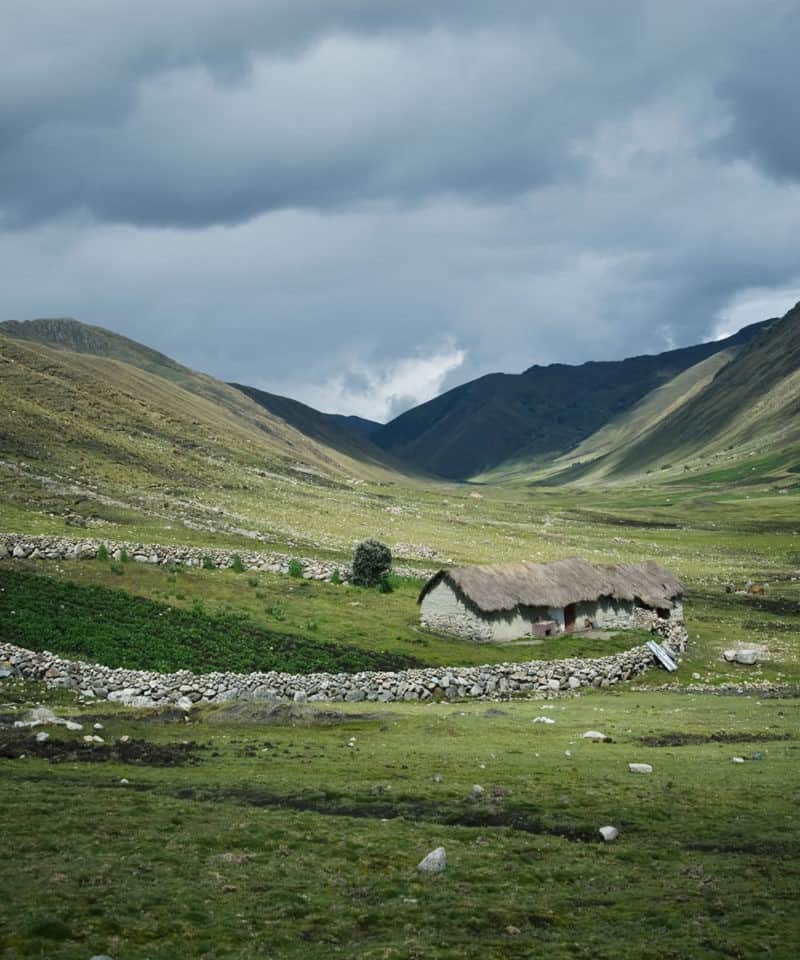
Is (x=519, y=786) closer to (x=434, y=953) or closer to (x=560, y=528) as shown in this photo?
(x=434, y=953)

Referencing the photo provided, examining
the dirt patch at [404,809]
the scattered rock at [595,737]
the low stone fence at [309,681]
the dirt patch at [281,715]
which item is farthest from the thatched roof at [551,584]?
the dirt patch at [404,809]

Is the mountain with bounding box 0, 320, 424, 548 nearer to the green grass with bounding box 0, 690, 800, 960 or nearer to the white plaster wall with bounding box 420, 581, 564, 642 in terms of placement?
the white plaster wall with bounding box 420, 581, 564, 642

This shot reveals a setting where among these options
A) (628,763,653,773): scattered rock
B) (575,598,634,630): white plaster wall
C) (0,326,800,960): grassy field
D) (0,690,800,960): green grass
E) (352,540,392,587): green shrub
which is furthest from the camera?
(352,540,392,587): green shrub

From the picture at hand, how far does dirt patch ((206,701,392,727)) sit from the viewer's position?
1502 inches

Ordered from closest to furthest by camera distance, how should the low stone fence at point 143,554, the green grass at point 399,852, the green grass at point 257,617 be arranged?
the green grass at point 399,852 < the green grass at point 257,617 < the low stone fence at point 143,554

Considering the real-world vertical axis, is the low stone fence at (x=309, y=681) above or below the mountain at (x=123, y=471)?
below

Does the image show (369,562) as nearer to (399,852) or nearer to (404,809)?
(404,809)

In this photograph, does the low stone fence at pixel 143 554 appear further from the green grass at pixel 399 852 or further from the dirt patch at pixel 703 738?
the dirt patch at pixel 703 738

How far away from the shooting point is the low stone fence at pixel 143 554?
63.3 metres

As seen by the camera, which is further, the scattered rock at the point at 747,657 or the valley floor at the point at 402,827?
the scattered rock at the point at 747,657

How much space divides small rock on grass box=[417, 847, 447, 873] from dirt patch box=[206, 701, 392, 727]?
18.8 meters

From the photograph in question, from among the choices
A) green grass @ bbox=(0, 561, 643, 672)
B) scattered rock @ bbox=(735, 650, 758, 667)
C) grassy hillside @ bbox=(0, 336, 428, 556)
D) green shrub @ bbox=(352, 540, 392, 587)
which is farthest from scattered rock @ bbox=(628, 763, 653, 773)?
grassy hillside @ bbox=(0, 336, 428, 556)

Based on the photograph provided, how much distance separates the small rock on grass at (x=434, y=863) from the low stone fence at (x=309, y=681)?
2312cm

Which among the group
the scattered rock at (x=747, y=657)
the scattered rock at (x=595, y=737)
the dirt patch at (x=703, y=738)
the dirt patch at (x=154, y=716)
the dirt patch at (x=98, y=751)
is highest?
the dirt patch at (x=98, y=751)
